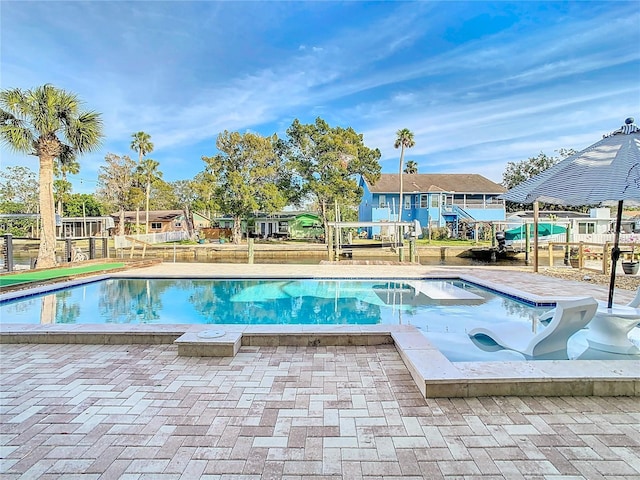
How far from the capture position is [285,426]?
2.53 metres

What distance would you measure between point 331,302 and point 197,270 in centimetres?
601

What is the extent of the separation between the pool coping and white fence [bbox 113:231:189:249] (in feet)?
64.8

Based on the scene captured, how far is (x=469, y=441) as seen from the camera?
2324 mm

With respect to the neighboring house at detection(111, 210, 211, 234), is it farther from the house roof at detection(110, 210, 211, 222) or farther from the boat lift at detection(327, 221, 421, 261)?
the boat lift at detection(327, 221, 421, 261)

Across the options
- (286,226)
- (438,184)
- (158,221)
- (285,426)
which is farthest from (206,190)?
(285,426)

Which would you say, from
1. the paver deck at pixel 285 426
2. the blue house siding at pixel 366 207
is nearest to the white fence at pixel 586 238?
the blue house siding at pixel 366 207

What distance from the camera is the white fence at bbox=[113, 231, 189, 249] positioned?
23.1 m

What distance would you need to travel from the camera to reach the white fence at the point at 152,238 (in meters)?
23.1

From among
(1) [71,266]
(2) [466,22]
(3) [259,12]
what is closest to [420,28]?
(2) [466,22]

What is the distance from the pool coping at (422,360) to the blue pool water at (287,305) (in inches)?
40.7

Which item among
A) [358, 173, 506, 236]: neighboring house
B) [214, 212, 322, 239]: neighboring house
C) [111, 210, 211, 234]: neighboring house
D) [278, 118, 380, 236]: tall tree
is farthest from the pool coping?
[111, 210, 211, 234]: neighboring house

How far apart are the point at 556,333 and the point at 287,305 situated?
214 inches

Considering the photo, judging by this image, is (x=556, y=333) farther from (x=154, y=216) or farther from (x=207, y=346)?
(x=154, y=216)

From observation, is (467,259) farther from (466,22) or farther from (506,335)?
(506,335)
